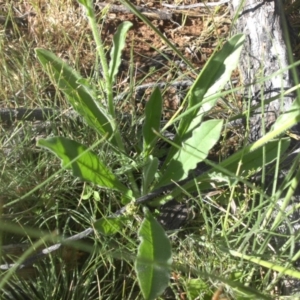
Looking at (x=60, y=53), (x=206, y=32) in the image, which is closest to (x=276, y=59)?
(x=206, y=32)

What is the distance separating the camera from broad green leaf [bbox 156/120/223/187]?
1.21m

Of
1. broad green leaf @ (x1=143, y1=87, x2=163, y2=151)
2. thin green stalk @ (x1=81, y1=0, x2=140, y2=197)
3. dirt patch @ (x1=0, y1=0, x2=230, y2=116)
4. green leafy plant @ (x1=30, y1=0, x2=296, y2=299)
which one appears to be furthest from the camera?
dirt patch @ (x1=0, y1=0, x2=230, y2=116)

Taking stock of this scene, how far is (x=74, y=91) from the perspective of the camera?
1.27 metres

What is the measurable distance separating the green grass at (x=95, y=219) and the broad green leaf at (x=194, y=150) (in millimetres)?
65

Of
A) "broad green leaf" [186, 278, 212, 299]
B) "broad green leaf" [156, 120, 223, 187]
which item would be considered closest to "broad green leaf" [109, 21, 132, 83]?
"broad green leaf" [156, 120, 223, 187]

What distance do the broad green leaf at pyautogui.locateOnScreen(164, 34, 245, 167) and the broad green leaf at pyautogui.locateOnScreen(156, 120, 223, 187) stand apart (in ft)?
0.11

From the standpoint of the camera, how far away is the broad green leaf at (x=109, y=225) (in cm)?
124

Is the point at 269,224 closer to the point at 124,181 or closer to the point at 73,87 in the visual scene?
the point at 124,181

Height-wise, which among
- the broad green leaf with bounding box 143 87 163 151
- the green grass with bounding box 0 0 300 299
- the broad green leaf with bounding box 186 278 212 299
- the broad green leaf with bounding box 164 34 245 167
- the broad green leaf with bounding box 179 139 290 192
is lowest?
the broad green leaf with bounding box 186 278 212 299

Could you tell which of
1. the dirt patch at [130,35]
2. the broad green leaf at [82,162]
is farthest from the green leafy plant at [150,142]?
the dirt patch at [130,35]

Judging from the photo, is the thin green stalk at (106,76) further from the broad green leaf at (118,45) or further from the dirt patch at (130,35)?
the dirt patch at (130,35)

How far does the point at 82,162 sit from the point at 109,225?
171 millimetres

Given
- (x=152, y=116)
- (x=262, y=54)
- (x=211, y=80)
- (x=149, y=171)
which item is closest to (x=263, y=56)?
(x=262, y=54)

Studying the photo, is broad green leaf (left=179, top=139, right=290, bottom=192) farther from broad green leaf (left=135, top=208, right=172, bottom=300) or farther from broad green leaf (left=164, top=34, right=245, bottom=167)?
broad green leaf (left=135, top=208, right=172, bottom=300)
